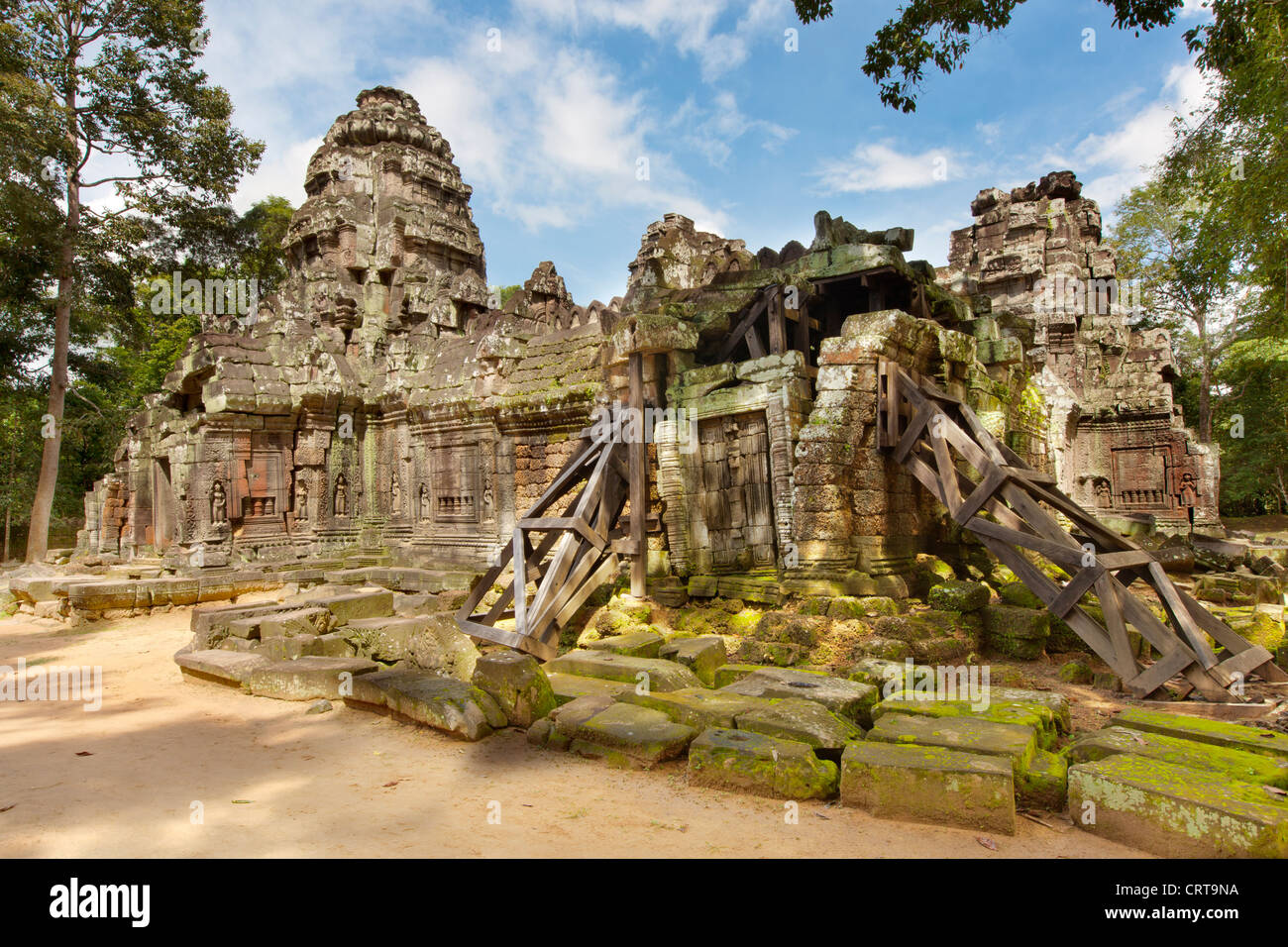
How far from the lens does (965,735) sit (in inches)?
151

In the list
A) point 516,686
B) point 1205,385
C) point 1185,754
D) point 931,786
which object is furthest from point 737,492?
point 1205,385

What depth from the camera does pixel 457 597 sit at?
424 inches

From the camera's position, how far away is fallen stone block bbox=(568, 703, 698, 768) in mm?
4336

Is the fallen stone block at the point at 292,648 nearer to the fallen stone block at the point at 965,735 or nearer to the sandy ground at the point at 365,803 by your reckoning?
the sandy ground at the point at 365,803

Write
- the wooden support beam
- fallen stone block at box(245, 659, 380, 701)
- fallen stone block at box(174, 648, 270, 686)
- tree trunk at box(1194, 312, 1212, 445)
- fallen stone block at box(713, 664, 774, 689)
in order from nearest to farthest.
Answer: fallen stone block at box(713, 664, 774, 689) → fallen stone block at box(245, 659, 380, 701) → fallen stone block at box(174, 648, 270, 686) → the wooden support beam → tree trunk at box(1194, 312, 1212, 445)

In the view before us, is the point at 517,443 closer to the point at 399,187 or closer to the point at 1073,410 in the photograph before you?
the point at 399,187

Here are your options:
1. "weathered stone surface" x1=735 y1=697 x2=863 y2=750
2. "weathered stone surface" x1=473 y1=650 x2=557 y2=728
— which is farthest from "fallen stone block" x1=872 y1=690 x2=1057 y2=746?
"weathered stone surface" x1=473 y1=650 x2=557 y2=728

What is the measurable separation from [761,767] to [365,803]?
7.30ft

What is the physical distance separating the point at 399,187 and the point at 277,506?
29.3 feet

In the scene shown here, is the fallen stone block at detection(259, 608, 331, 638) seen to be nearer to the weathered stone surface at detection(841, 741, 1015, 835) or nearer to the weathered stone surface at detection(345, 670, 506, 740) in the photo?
the weathered stone surface at detection(345, 670, 506, 740)

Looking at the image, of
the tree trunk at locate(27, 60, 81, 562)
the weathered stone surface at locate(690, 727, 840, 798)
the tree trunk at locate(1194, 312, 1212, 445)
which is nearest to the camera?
the weathered stone surface at locate(690, 727, 840, 798)

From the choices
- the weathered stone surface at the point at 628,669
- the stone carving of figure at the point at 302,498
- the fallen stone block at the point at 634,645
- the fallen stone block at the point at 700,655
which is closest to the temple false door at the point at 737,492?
the fallen stone block at the point at 700,655

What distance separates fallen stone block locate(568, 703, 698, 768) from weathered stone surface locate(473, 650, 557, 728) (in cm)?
58
